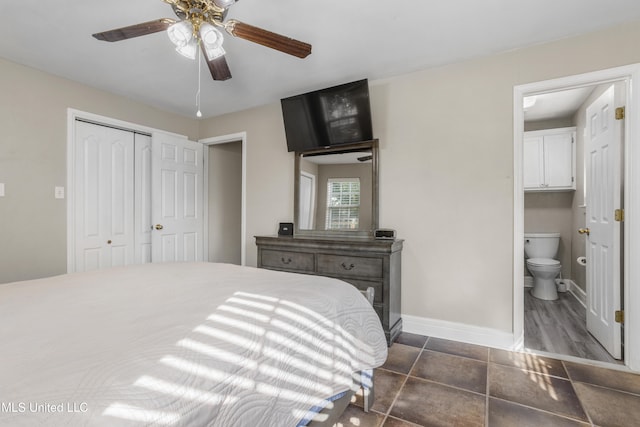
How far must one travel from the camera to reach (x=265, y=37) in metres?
1.73

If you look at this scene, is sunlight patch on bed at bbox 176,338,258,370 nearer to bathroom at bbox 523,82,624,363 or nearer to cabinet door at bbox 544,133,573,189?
bathroom at bbox 523,82,624,363

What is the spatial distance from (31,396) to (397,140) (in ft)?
9.43

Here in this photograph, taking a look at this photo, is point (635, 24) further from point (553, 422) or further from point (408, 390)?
point (408, 390)

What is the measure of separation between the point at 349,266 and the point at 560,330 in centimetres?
209

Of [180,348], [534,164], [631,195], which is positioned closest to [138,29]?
[180,348]

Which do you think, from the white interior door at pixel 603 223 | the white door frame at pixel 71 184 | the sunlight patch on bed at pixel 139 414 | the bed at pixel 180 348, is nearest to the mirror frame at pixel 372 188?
the bed at pixel 180 348

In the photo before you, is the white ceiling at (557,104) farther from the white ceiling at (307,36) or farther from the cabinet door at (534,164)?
the white ceiling at (307,36)

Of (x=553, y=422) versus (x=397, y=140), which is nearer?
(x=553, y=422)

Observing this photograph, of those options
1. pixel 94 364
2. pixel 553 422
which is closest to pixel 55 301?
pixel 94 364

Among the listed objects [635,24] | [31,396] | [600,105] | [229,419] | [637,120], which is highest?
[635,24]

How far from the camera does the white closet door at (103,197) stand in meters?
→ 3.10

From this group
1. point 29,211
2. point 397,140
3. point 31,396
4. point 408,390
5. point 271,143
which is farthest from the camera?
point 271,143

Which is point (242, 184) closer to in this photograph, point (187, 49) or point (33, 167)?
point (33, 167)

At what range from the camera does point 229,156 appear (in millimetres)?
4727
